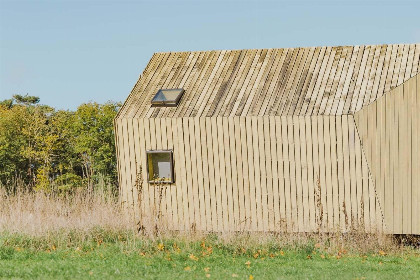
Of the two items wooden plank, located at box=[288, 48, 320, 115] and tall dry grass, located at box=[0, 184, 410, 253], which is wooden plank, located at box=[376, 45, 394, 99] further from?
tall dry grass, located at box=[0, 184, 410, 253]

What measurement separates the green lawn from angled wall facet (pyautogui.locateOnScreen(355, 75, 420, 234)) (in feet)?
3.45

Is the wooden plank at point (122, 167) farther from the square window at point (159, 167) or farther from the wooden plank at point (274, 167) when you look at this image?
the wooden plank at point (274, 167)

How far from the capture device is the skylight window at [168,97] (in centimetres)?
1456

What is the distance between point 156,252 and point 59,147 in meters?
13.2

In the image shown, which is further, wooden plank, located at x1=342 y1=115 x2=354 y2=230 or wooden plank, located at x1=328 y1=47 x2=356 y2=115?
wooden plank, located at x1=328 y1=47 x2=356 y2=115

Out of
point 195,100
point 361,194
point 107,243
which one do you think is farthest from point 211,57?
point 107,243

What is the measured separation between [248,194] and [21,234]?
15.0ft

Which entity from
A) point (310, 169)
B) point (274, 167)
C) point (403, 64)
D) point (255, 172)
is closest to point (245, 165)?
point (255, 172)

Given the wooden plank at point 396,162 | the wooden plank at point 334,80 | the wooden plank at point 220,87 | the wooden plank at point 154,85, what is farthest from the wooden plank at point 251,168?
the wooden plank at point 396,162

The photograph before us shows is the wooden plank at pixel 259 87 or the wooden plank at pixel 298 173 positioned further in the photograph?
the wooden plank at pixel 259 87

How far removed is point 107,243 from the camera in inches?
454

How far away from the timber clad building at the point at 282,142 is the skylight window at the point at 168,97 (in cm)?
2

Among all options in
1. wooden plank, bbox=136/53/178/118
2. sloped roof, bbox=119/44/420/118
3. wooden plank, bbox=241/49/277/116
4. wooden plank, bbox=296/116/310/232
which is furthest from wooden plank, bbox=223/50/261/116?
wooden plank, bbox=136/53/178/118

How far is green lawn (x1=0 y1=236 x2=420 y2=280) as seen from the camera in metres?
9.24
